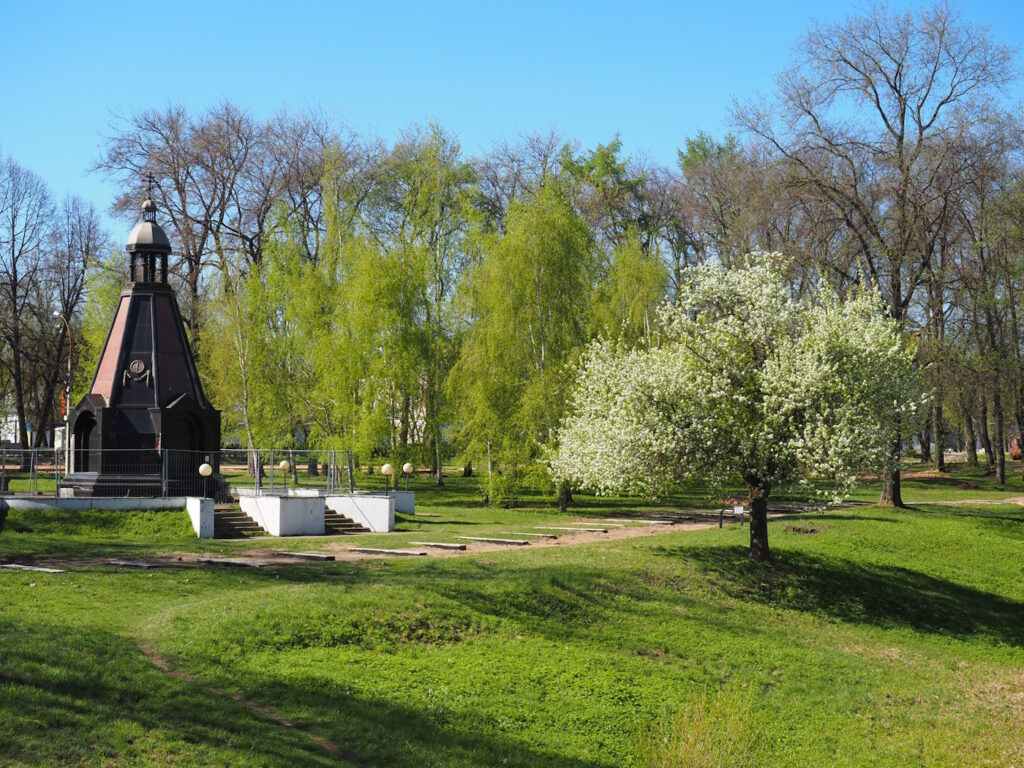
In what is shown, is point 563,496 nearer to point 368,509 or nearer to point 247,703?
point 368,509

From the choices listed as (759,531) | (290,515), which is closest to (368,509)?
(290,515)

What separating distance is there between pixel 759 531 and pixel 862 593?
9.47 ft

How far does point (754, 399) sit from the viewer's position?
952 inches

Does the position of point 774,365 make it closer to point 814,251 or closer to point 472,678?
point 472,678

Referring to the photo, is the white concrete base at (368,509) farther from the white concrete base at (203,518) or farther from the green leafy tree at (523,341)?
the green leafy tree at (523,341)

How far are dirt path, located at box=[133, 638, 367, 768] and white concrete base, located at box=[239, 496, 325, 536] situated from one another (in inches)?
555

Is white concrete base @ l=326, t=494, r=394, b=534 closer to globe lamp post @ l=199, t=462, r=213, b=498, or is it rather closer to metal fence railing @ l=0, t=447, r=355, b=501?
metal fence railing @ l=0, t=447, r=355, b=501

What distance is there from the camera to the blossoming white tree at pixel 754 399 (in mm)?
22844

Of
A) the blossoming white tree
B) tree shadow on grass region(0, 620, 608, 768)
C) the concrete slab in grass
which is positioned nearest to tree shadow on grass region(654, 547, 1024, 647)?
the blossoming white tree

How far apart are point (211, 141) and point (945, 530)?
41.3 metres

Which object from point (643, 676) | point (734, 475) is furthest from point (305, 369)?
point (643, 676)

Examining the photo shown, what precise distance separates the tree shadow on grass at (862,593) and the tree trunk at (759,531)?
0.29 m

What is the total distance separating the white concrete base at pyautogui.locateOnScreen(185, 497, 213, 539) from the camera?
27922mm

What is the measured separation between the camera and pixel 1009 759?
49.7 ft
